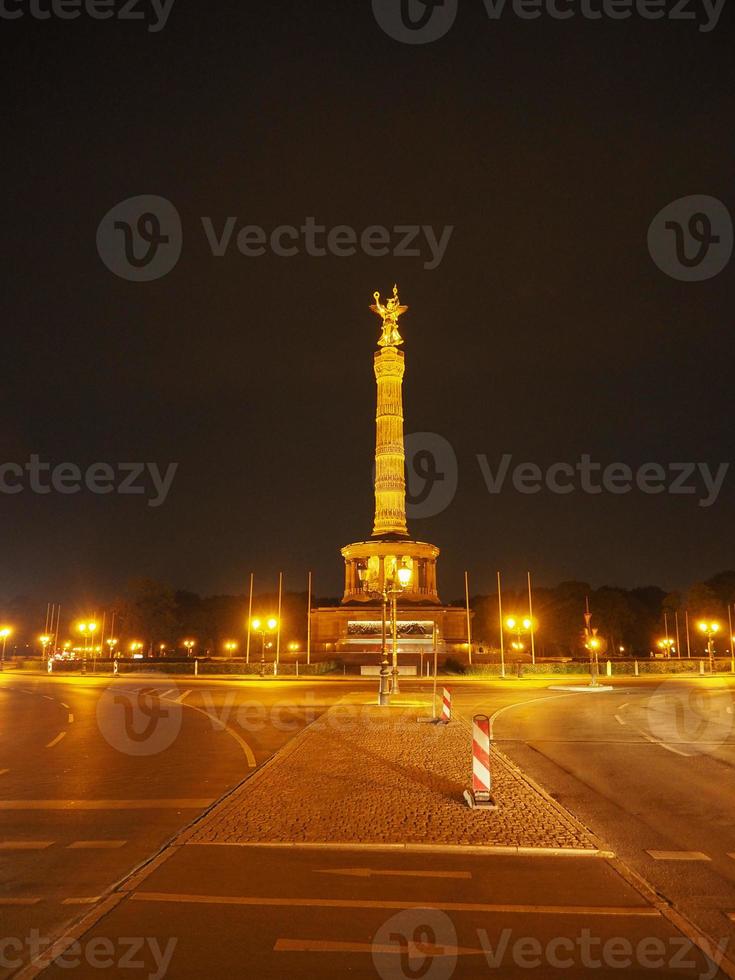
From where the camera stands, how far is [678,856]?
27.6 feet

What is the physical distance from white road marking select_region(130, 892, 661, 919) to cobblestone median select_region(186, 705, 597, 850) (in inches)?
73.7

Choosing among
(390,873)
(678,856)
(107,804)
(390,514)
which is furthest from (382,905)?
(390,514)

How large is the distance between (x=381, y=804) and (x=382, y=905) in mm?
3930

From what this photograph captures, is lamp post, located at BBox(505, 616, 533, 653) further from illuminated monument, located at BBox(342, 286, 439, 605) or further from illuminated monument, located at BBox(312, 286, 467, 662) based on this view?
illuminated monument, located at BBox(342, 286, 439, 605)

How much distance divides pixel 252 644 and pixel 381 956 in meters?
113

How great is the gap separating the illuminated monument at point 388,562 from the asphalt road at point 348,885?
180ft

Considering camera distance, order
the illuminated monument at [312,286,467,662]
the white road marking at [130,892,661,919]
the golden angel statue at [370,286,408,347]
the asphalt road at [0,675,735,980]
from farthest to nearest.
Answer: the golden angel statue at [370,286,408,347], the illuminated monument at [312,286,467,662], the white road marking at [130,892,661,919], the asphalt road at [0,675,735,980]

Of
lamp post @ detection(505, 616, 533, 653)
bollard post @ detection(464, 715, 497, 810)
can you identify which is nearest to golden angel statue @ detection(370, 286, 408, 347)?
lamp post @ detection(505, 616, 533, 653)

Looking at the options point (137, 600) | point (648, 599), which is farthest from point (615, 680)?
point (648, 599)

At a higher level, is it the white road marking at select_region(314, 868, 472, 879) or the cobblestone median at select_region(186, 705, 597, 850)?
the cobblestone median at select_region(186, 705, 597, 850)

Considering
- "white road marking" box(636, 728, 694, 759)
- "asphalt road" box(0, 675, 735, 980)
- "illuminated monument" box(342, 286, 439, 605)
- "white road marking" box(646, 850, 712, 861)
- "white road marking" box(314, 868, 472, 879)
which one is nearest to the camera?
"asphalt road" box(0, 675, 735, 980)

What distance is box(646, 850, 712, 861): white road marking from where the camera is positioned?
8312 mm

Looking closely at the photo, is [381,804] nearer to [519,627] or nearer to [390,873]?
[390,873]

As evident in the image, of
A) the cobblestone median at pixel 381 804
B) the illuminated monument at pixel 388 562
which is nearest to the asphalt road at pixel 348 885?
the cobblestone median at pixel 381 804
